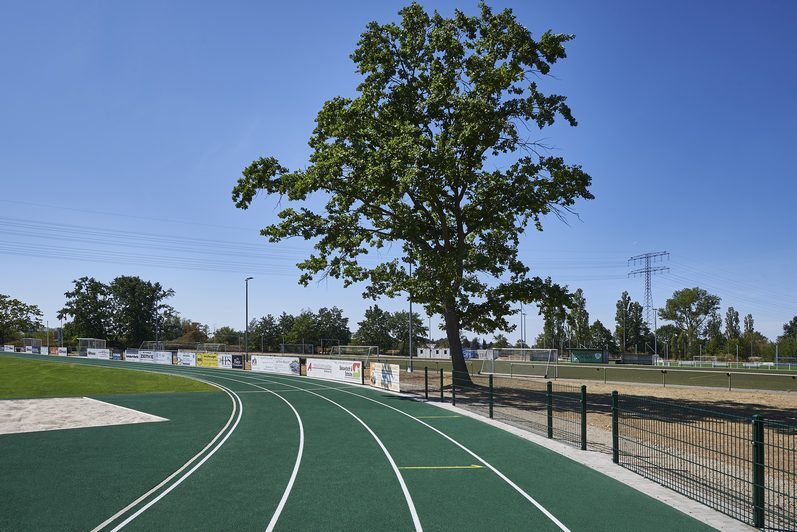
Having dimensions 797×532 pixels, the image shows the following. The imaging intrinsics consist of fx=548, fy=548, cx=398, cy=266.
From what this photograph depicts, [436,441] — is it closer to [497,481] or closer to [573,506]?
[497,481]

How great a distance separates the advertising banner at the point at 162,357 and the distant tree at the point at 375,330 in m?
46.7

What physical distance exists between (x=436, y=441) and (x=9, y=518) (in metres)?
9.74

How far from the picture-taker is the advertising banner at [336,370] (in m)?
36.4

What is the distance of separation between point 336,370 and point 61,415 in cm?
2094

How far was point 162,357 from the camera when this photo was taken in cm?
6706

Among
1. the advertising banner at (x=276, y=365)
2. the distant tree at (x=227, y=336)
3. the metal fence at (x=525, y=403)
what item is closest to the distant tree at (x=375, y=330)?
the distant tree at (x=227, y=336)

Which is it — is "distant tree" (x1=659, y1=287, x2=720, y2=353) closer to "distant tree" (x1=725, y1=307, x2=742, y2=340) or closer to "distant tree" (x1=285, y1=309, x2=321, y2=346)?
"distant tree" (x1=725, y1=307, x2=742, y2=340)

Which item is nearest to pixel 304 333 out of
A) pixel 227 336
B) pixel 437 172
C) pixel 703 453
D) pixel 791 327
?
pixel 227 336

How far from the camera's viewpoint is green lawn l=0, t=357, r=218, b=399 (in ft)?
99.1

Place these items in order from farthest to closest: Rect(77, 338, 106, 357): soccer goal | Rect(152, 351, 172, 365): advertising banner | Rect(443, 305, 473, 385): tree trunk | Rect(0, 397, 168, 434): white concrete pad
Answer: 1. Rect(77, 338, 106, 357): soccer goal
2. Rect(152, 351, 172, 365): advertising banner
3. Rect(443, 305, 473, 385): tree trunk
4. Rect(0, 397, 168, 434): white concrete pad

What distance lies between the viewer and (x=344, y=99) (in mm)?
32500

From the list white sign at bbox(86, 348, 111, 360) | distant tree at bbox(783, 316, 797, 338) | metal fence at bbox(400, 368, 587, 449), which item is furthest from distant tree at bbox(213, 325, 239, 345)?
distant tree at bbox(783, 316, 797, 338)

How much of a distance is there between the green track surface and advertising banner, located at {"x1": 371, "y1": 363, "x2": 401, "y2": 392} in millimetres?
11727

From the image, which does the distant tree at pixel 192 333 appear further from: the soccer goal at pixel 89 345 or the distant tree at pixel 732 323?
the distant tree at pixel 732 323
